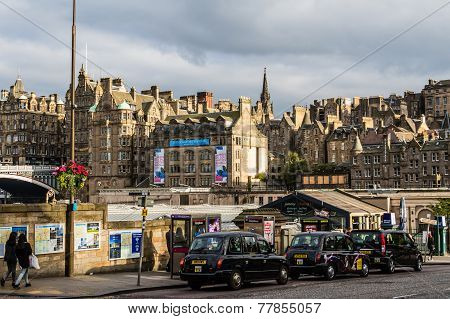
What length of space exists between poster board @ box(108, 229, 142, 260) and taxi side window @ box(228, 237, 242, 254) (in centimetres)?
672

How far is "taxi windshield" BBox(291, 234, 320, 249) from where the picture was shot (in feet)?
89.0

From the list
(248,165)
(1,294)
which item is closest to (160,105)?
(248,165)

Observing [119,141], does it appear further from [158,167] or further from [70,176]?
[70,176]

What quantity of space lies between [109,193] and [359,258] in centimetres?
10206

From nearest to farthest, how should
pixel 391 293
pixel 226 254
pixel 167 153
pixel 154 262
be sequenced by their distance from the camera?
1. pixel 391 293
2. pixel 226 254
3. pixel 154 262
4. pixel 167 153

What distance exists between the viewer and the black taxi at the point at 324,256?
26.6m

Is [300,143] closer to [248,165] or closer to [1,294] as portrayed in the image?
[248,165]

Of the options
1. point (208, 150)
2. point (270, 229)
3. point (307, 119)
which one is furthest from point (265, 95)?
point (270, 229)

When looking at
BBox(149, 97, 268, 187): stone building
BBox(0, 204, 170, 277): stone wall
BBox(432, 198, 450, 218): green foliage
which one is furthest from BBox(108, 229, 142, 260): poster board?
BBox(149, 97, 268, 187): stone building

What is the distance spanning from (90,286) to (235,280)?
15.3 ft

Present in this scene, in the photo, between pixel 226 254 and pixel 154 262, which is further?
pixel 154 262

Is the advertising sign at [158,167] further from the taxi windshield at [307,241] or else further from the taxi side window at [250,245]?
the taxi side window at [250,245]

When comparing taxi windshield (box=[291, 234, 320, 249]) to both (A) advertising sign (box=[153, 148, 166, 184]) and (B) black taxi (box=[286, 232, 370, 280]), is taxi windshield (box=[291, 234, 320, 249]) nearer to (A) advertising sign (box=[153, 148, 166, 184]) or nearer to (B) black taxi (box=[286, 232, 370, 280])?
(B) black taxi (box=[286, 232, 370, 280])

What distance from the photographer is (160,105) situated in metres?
148
